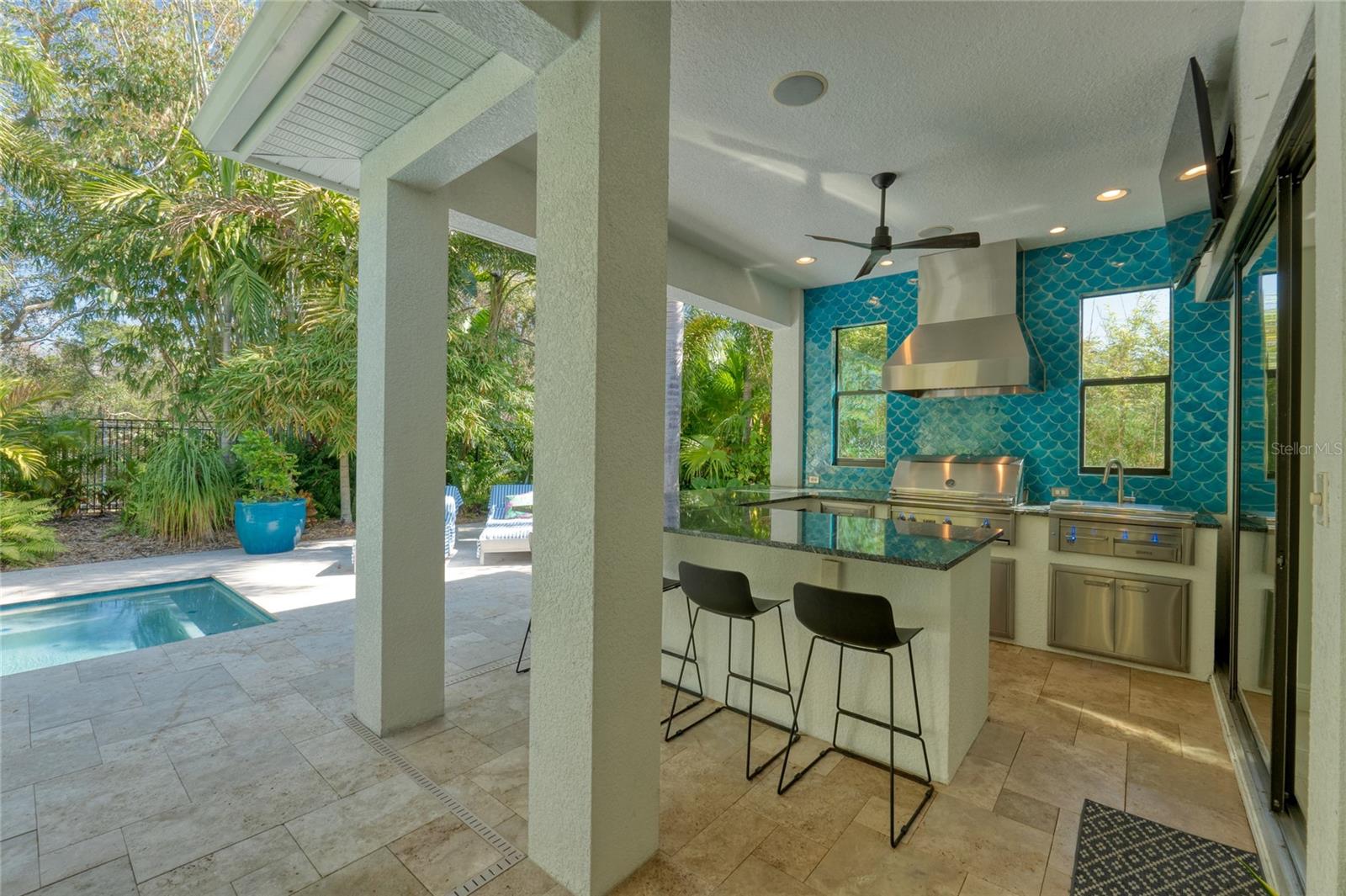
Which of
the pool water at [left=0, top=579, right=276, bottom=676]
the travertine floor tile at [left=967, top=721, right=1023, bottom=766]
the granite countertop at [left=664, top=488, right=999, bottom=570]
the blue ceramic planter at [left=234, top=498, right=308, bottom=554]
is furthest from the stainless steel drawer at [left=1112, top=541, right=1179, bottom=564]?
the blue ceramic planter at [left=234, top=498, right=308, bottom=554]

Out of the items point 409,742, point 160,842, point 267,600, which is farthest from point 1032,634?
point 267,600

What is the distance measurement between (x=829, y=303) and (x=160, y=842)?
19.6ft

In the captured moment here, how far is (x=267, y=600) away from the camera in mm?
4723

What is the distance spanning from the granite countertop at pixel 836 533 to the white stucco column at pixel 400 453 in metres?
1.20

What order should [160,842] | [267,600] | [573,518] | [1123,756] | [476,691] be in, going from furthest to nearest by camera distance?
[267,600] < [476,691] < [1123,756] < [160,842] < [573,518]

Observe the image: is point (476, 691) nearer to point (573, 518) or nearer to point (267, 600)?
point (573, 518)

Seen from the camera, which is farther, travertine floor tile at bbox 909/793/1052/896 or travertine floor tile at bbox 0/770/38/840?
travertine floor tile at bbox 0/770/38/840

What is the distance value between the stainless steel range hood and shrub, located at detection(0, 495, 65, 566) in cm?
857

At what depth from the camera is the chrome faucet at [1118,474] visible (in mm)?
4147

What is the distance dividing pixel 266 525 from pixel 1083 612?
797 centimetres

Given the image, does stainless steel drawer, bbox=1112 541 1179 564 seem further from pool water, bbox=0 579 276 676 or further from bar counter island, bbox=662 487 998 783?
pool water, bbox=0 579 276 676

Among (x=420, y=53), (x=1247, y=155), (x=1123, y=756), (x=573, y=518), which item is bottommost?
(x=1123, y=756)

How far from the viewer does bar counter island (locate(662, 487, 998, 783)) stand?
7.67ft

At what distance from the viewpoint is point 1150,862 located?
1.87 metres
